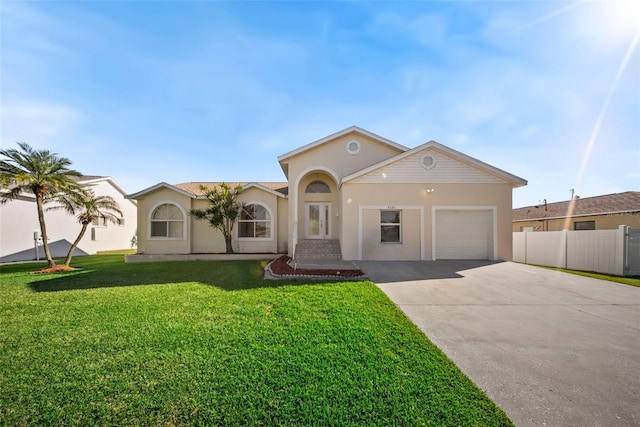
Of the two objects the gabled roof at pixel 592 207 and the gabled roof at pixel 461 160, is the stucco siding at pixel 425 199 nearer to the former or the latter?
the gabled roof at pixel 461 160

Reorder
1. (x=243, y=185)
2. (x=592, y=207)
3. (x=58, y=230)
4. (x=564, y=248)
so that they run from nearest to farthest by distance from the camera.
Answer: (x=564, y=248)
(x=243, y=185)
(x=58, y=230)
(x=592, y=207)

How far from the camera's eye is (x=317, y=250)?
13023 mm

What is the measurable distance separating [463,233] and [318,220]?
7.72 m

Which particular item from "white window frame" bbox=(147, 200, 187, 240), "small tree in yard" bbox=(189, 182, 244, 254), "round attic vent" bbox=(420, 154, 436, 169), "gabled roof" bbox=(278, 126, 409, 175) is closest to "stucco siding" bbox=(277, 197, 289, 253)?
"small tree in yard" bbox=(189, 182, 244, 254)

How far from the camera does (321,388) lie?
Answer: 2.85 m

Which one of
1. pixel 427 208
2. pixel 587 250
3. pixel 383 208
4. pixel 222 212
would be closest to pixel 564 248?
pixel 587 250

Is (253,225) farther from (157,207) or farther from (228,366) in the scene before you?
(228,366)

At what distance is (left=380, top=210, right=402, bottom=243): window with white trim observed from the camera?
12.0m

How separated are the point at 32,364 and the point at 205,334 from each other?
2154mm

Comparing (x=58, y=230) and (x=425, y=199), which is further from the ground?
(x=425, y=199)

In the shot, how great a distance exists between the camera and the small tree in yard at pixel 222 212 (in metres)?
14.0

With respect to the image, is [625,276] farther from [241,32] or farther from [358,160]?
[241,32]

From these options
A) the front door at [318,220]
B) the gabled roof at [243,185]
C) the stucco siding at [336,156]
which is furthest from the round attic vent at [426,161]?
the gabled roof at [243,185]

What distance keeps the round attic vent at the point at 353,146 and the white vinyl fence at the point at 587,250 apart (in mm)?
11010
